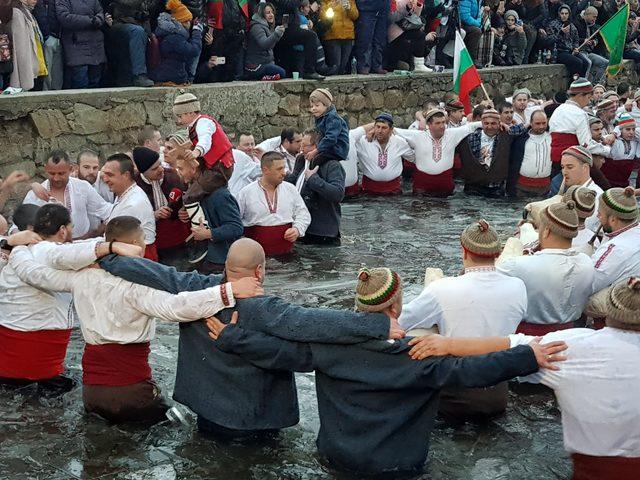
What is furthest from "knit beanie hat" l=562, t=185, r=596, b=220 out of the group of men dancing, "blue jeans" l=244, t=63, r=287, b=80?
"blue jeans" l=244, t=63, r=287, b=80

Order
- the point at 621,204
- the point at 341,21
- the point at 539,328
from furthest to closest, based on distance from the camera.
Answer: the point at 341,21, the point at 621,204, the point at 539,328

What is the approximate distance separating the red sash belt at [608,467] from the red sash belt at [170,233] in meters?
5.18

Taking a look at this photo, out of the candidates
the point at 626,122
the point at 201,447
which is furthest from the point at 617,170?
the point at 201,447

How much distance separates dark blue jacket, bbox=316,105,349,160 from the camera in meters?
9.99

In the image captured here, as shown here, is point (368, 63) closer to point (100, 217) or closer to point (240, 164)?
point (240, 164)

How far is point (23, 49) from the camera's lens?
10.9 meters

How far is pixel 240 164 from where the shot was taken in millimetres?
10688

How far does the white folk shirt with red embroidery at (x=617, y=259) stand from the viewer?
6484 mm

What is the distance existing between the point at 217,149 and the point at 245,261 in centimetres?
404

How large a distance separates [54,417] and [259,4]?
29.9 feet

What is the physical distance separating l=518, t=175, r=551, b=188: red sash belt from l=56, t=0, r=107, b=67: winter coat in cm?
558

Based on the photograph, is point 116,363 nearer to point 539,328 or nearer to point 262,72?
point 539,328

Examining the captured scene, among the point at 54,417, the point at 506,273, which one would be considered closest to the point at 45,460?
the point at 54,417

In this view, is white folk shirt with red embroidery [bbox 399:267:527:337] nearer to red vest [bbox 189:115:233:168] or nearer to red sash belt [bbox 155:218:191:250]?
red vest [bbox 189:115:233:168]
